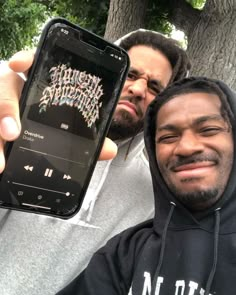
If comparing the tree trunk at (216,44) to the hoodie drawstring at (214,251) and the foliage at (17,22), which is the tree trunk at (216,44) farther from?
the foliage at (17,22)

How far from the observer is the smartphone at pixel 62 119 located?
0.80 m

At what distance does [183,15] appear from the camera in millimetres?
2561

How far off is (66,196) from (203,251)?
16.8 inches

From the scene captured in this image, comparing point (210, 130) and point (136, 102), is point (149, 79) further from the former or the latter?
point (210, 130)

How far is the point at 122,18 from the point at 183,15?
17.1 inches

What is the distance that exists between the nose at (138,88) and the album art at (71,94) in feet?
1.37

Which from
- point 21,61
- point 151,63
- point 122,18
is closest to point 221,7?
point 122,18

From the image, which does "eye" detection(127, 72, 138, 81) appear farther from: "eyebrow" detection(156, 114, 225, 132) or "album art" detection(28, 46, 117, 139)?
"album art" detection(28, 46, 117, 139)

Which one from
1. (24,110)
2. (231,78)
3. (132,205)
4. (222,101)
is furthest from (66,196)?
(231,78)

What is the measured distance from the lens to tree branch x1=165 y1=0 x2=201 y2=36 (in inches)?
97.3

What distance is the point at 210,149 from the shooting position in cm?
118

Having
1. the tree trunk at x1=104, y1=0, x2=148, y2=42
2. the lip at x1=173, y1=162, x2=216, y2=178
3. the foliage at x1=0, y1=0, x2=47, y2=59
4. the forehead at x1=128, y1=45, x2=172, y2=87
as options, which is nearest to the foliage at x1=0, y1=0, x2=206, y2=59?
the foliage at x1=0, y1=0, x2=47, y2=59

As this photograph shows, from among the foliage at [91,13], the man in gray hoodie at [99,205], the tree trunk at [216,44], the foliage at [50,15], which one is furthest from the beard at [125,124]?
the foliage at [91,13]

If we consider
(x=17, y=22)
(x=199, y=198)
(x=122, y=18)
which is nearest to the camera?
(x=199, y=198)
